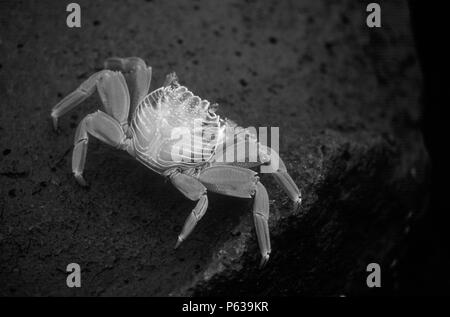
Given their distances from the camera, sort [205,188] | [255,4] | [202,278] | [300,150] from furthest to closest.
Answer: [255,4] < [300,150] < [205,188] < [202,278]

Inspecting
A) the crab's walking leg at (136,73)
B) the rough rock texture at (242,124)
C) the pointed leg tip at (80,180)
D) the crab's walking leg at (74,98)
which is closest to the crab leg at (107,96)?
the crab's walking leg at (74,98)

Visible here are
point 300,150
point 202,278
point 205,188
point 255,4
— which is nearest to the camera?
point 202,278

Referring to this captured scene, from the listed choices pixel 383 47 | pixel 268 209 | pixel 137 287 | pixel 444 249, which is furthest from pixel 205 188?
pixel 444 249

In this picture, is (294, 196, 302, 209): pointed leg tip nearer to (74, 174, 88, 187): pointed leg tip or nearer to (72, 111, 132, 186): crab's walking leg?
(72, 111, 132, 186): crab's walking leg

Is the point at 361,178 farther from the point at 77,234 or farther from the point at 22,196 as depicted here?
the point at 22,196

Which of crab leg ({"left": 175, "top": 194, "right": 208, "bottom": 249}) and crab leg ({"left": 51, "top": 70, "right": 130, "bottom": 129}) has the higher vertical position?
crab leg ({"left": 51, "top": 70, "right": 130, "bottom": 129})

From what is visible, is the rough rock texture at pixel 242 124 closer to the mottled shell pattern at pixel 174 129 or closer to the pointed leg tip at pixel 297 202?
the pointed leg tip at pixel 297 202

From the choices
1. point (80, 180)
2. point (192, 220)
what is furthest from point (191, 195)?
point (80, 180)

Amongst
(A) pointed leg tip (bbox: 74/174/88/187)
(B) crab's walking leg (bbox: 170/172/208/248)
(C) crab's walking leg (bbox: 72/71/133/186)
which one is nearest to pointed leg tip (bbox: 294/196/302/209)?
(B) crab's walking leg (bbox: 170/172/208/248)
